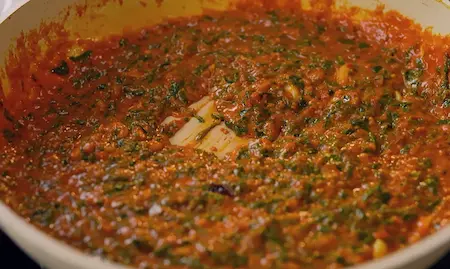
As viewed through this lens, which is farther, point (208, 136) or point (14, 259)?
point (208, 136)

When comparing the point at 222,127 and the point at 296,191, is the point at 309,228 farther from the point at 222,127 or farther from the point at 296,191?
the point at 222,127

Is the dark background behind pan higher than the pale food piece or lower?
lower

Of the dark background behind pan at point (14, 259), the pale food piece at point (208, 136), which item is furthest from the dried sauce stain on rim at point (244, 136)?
the dark background behind pan at point (14, 259)

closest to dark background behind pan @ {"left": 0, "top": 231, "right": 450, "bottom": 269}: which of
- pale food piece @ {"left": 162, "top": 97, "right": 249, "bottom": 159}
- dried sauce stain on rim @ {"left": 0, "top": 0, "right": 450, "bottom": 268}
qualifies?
dried sauce stain on rim @ {"left": 0, "top": 0, "right": 450, "bottom": 268}

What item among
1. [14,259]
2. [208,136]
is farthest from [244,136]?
[14,259]

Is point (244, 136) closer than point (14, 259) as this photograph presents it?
No

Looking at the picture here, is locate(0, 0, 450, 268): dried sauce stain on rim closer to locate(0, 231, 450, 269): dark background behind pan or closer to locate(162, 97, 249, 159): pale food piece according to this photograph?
locate(162, 97, 249, 159): pale food piece

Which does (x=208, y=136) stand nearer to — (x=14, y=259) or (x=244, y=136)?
(x=244, y=136)

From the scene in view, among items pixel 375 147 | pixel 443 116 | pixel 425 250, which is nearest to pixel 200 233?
pixel 425 250
